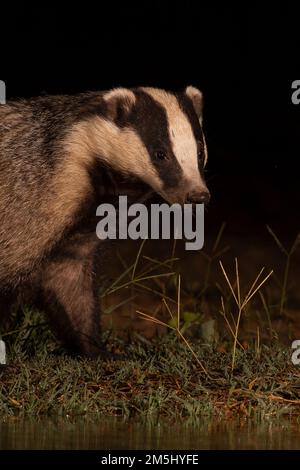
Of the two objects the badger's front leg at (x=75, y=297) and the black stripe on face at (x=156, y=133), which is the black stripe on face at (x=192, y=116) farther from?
the badger's front leg at (x=75, y=297)

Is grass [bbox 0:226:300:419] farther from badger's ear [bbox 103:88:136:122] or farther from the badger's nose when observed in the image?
badger's ear [bbox 103:88:136:122]

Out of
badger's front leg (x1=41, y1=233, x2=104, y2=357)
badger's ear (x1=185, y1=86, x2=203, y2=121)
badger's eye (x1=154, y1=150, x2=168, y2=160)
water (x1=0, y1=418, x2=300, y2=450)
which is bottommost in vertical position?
water (x1=0, y1=418, x2=300, y2=450)

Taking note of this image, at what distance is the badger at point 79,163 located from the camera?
704 cm

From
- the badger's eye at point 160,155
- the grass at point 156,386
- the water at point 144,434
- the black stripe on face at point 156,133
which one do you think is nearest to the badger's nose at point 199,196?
the black stripe on face at point 156,133

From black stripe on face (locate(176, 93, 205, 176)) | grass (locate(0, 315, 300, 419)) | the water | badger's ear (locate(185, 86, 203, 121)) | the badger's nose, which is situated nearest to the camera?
the water

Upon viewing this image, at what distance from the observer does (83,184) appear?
23.6 feet

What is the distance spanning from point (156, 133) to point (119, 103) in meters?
0.27

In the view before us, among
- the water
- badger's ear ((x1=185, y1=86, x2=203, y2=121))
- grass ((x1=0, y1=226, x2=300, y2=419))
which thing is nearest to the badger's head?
badger's ear ((x1=185, y1=86, x2=203, y2=121))

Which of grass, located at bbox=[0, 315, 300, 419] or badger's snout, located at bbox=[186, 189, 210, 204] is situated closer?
grass, located at bbox=[0, 315, 300, 419]

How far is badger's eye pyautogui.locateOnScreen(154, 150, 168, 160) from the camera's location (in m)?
7.00

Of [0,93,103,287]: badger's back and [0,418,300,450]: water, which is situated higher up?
[0,93,103,287]: badger's back

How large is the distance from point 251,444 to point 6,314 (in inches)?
80.0

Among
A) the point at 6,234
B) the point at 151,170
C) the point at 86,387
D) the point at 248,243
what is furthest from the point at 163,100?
the point at 248,243

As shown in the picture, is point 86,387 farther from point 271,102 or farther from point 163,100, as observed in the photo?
point 271,102
